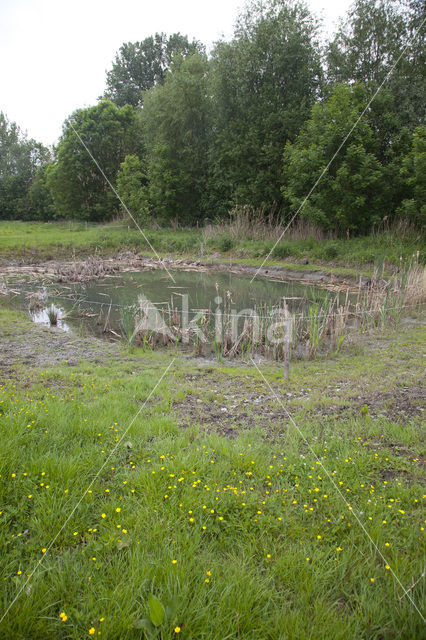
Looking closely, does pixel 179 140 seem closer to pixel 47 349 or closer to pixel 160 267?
pixel 160 267

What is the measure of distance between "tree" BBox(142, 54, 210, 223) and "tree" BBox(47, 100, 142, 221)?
480 centimetres

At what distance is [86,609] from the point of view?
180cm

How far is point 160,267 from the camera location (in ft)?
62.7

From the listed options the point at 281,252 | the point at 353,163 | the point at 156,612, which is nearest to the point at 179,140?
the point at 281,252

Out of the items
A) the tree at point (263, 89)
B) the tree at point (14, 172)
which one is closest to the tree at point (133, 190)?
the tree at point (263, 89)

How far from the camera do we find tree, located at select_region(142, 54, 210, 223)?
2573 cm

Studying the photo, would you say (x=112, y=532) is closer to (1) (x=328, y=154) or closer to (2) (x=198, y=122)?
(1) (x=328, y=154)

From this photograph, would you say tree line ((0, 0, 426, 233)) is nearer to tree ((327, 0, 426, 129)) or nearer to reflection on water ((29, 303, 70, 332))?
tree ((327, 0, 426, 129))

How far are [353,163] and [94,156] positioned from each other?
22.8 m

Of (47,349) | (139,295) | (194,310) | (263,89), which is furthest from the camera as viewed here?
(263,89)

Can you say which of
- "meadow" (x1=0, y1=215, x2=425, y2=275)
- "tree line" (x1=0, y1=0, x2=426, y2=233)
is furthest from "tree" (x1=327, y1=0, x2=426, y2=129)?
"meadow" (x1=0, y1=215, x2=425, y2=275)

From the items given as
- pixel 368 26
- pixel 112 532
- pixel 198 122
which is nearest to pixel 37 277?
pixel 112 532

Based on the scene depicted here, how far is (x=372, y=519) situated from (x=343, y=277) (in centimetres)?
1304

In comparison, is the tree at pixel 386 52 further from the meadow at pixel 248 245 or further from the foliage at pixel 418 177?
the meadow at pixel 248 245
